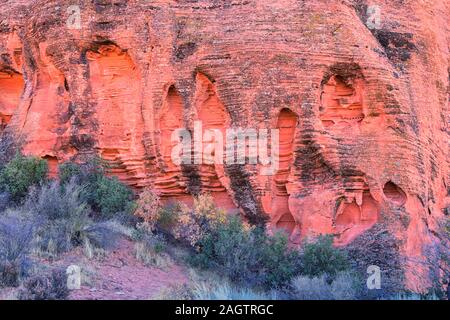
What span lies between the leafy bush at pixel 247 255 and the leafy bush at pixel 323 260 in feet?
0.88

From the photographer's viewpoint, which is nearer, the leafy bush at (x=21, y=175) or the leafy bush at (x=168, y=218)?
the leafy bush at (x=168, y=218)

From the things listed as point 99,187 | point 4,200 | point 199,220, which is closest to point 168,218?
point 199,220

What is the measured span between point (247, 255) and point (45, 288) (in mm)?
4276

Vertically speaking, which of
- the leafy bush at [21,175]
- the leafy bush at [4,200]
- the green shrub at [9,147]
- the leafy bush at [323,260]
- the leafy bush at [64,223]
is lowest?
the leafy bush at [323,260]

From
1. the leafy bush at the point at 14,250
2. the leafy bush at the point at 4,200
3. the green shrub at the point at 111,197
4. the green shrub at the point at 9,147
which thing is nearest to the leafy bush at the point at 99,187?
the green shrub at the point at 111,197

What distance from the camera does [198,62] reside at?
15945 millimetres

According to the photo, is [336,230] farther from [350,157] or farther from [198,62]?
[198,62]

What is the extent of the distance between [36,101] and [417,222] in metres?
9.80

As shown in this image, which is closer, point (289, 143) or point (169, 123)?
point (289, 143)

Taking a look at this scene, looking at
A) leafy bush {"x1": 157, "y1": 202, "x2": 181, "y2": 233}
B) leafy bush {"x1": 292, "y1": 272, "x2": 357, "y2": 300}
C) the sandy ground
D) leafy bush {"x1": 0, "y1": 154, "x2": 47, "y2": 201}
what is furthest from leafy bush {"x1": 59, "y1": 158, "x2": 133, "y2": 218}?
leafy bush {"x1": 292, "y1": 272, "x2": 357, "y2": 300}

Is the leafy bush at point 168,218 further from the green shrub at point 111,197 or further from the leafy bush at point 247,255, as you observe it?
the leafy bush at point 247,255

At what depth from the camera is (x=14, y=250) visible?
12.8 metres

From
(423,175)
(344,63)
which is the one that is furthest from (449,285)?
(344,63)

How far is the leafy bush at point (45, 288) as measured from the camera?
11734mm
